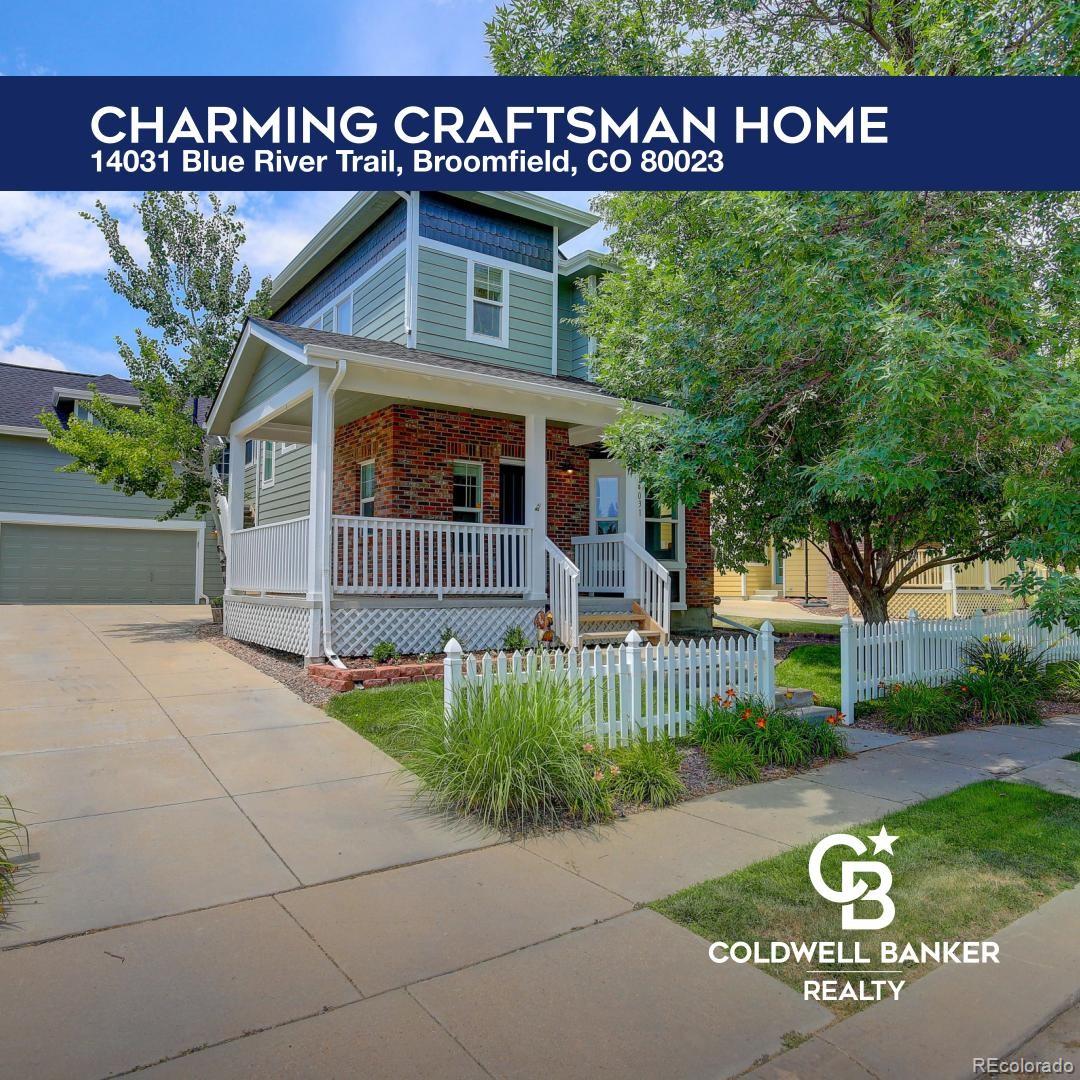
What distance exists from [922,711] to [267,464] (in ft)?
46.4

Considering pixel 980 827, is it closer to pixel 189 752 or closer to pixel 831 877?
pixel 831 877

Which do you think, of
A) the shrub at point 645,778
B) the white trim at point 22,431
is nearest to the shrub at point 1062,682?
the shrub at point 645,778

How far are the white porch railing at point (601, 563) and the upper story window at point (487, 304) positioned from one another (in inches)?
153

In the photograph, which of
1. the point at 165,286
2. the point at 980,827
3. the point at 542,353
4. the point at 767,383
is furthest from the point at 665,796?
the point at 165,286

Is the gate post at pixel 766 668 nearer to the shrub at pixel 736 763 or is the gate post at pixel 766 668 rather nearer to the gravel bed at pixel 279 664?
the shrub at pixel 736 763

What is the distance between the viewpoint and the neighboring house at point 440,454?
10.2 metres

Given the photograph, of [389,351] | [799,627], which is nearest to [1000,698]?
[389,351]

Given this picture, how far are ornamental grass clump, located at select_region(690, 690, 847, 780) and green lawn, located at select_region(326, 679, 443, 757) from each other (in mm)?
2299

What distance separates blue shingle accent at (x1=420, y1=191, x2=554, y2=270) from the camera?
13321 mm

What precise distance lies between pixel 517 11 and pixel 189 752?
837cm

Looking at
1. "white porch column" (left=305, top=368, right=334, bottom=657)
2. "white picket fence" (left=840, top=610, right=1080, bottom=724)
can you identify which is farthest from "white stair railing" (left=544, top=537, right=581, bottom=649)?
"white picket fence" (left=840, top=610, right=1080, bottom=724)

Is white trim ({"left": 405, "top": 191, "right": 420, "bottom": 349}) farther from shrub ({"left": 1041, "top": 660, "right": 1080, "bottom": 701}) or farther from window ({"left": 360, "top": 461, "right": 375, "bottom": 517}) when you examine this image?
shrub ({"left": 1041, "top": 660, "right": 1080, "bottom": 701})

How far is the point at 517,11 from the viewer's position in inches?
350

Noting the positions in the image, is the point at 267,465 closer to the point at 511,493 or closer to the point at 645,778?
the point at 511,493
